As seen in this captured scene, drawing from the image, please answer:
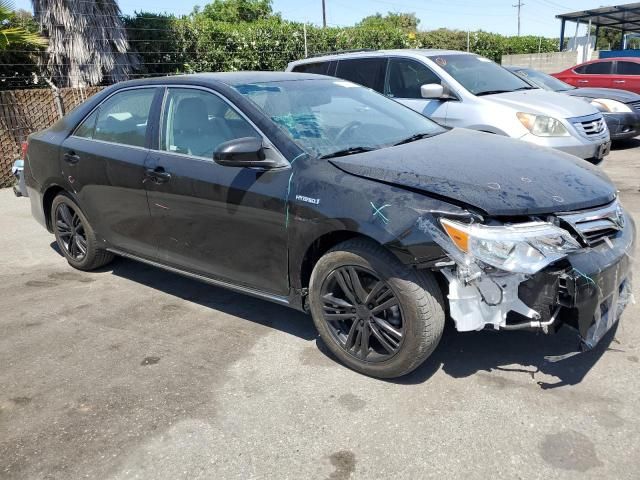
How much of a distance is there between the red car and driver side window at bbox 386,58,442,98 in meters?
8.96

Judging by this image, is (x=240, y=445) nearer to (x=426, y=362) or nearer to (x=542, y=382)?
(x=426, y=362)

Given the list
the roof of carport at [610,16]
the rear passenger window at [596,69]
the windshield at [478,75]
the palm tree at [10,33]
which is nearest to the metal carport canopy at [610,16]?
Result: the roof of carport at [610,16]

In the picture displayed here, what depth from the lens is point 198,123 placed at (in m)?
3.92

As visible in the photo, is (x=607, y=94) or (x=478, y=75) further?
(x=607, y=94)

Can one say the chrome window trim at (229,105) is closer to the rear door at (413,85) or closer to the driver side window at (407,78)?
the rear door at (413,85)

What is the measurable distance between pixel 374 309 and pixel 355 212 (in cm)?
53

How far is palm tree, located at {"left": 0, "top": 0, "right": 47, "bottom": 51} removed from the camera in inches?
348

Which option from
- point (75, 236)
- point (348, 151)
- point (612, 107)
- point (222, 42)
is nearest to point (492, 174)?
point (348, 151)

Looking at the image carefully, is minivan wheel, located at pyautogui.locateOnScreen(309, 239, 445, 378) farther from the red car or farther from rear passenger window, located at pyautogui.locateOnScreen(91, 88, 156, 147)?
the red car

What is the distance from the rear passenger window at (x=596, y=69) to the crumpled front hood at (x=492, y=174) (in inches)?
499

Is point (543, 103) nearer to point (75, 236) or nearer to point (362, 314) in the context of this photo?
point (362, 314)

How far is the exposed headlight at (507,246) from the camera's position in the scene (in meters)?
2.71

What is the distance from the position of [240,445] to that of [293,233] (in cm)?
117

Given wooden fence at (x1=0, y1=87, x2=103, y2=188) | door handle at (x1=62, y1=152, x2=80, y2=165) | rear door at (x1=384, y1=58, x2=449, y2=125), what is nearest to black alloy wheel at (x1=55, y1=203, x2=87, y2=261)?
door handle at (x1=62, y1=152, x2=80, y2=165)
